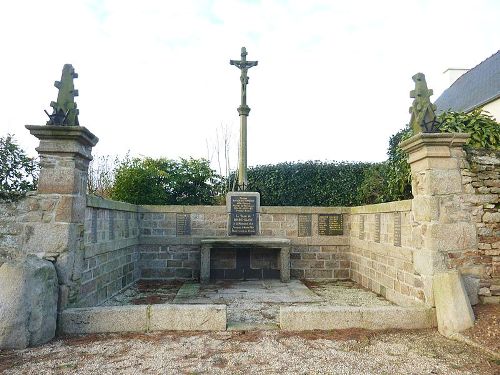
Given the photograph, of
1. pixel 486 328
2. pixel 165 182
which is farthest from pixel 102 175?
pixel 486 328

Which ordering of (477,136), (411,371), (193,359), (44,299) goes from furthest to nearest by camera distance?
(477,136), (44,299), (193,359), (411,371)

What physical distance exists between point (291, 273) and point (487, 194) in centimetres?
475

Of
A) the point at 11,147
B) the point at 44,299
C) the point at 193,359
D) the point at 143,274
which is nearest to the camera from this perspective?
the point at 193,359

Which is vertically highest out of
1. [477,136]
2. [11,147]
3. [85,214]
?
[477,136]

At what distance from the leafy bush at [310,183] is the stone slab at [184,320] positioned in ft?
24.2

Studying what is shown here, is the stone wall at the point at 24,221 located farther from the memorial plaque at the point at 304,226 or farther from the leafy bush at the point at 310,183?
the leafy bush at the point at 310,183

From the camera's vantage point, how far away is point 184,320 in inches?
181

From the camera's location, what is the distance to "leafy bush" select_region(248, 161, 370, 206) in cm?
1145

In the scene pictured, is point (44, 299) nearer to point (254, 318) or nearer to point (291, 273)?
point (254, 318)

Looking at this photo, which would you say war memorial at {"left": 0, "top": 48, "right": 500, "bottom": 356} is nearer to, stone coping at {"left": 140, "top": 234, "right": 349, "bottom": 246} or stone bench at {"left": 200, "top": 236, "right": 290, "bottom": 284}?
stone bench at {"left": 200, "top": 236, "right": 290, "bottom": 284}

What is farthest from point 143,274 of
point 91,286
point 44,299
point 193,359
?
point 193,359

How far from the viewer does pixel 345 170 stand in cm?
1161

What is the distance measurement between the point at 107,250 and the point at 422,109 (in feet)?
17.3

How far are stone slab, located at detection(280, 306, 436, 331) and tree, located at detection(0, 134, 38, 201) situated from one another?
364cm
